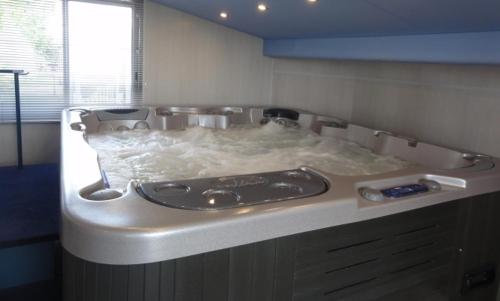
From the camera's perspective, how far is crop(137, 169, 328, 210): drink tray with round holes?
1042 mm

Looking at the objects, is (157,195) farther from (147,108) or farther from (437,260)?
A: (147,108)

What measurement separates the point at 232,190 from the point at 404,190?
553mm

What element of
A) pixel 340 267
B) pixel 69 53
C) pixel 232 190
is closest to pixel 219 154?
pixel 232 190

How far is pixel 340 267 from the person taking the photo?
3.80 feet

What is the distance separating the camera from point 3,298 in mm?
1634

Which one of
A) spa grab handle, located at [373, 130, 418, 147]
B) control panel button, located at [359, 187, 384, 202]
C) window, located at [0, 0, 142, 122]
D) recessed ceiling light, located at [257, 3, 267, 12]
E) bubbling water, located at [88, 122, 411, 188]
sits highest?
recessed ceiling light, located at [257, 3, 267, 12]

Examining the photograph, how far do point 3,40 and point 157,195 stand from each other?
92.4 inches

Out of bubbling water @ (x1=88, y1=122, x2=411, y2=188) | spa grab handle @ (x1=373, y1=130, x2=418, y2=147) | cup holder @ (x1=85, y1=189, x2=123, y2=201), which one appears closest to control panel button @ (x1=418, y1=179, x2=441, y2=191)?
bubbling water @ (x1=88, y1=122, x2=411, y2=188)

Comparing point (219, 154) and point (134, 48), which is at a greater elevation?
point (134, 48)

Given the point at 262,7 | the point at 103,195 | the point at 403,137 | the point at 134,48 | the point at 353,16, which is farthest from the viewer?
the point at 134,48

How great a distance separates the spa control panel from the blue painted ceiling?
65 centimetres

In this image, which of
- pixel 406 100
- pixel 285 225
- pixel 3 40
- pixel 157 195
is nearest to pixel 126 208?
pixel 157 195

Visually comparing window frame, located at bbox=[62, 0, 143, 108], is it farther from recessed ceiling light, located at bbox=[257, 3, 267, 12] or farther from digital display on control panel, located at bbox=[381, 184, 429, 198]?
digital display on control panel, located at bbox=[381, 184, 429, 198]

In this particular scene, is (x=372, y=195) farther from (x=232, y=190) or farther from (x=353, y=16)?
(x=353, y=16)
